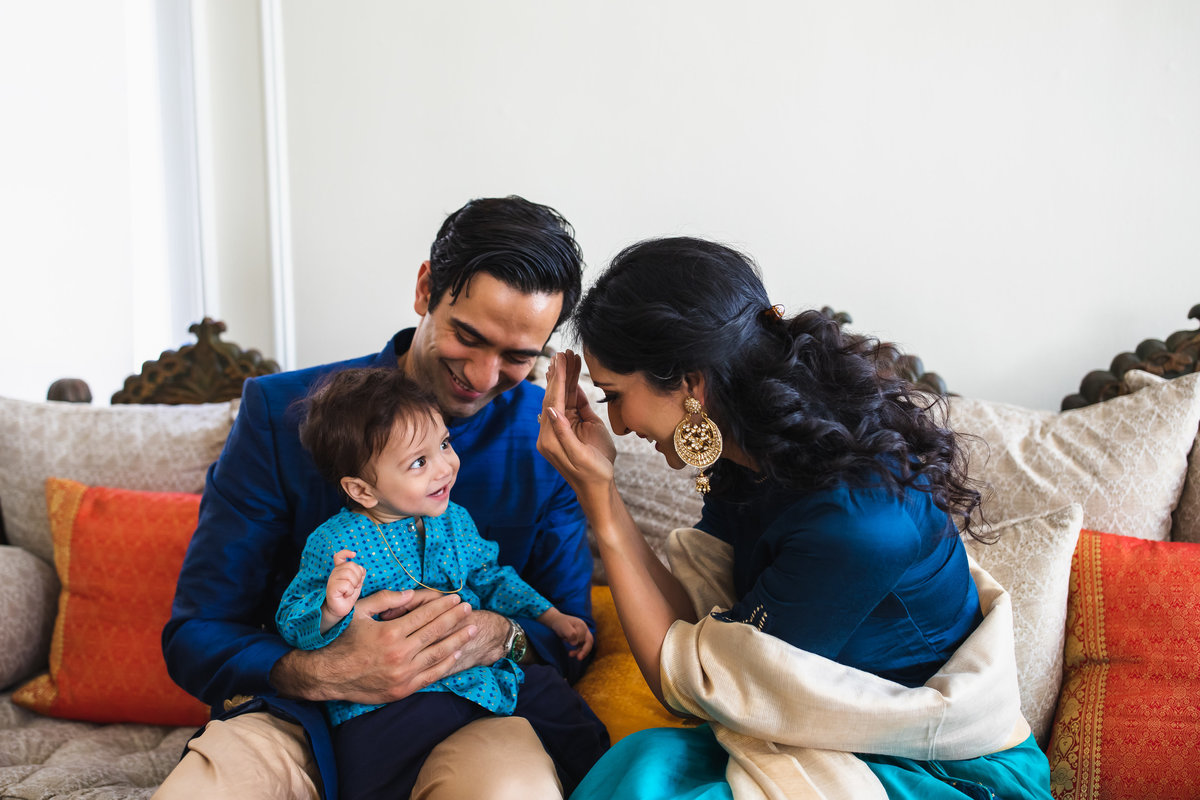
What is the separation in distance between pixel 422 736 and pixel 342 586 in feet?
0.93

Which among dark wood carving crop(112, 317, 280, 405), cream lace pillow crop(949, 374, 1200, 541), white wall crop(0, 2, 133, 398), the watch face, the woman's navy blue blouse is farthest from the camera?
white wall crop(0, 2, 133, 398)

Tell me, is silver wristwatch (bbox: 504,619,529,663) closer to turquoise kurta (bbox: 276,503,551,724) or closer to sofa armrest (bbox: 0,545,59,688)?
turquoise kurta (bbox: 276,503,551,724)

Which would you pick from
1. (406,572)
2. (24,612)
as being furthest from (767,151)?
(24,612)

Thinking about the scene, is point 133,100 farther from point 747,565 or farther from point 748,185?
point 747,565

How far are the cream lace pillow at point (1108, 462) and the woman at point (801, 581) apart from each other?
54 cm

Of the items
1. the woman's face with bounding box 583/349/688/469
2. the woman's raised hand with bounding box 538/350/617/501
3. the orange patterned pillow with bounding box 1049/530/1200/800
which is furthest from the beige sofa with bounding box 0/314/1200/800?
the woman's face with bounding box 583/349/688/469

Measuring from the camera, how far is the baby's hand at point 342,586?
4.59 ft

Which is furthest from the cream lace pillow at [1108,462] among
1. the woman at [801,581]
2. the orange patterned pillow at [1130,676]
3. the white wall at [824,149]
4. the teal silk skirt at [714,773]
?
the teal silk skirt at [714,773]

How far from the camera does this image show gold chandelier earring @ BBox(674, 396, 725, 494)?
4.47 feet

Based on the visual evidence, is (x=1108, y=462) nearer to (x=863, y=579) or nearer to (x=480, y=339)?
(x=863, y=579)

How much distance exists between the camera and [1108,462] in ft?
6.20

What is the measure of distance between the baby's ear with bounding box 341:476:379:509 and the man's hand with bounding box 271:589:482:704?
0.51 feet

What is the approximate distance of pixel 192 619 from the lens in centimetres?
163

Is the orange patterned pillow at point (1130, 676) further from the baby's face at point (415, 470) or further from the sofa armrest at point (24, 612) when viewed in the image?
the sofa armrest at point (24, 612)
